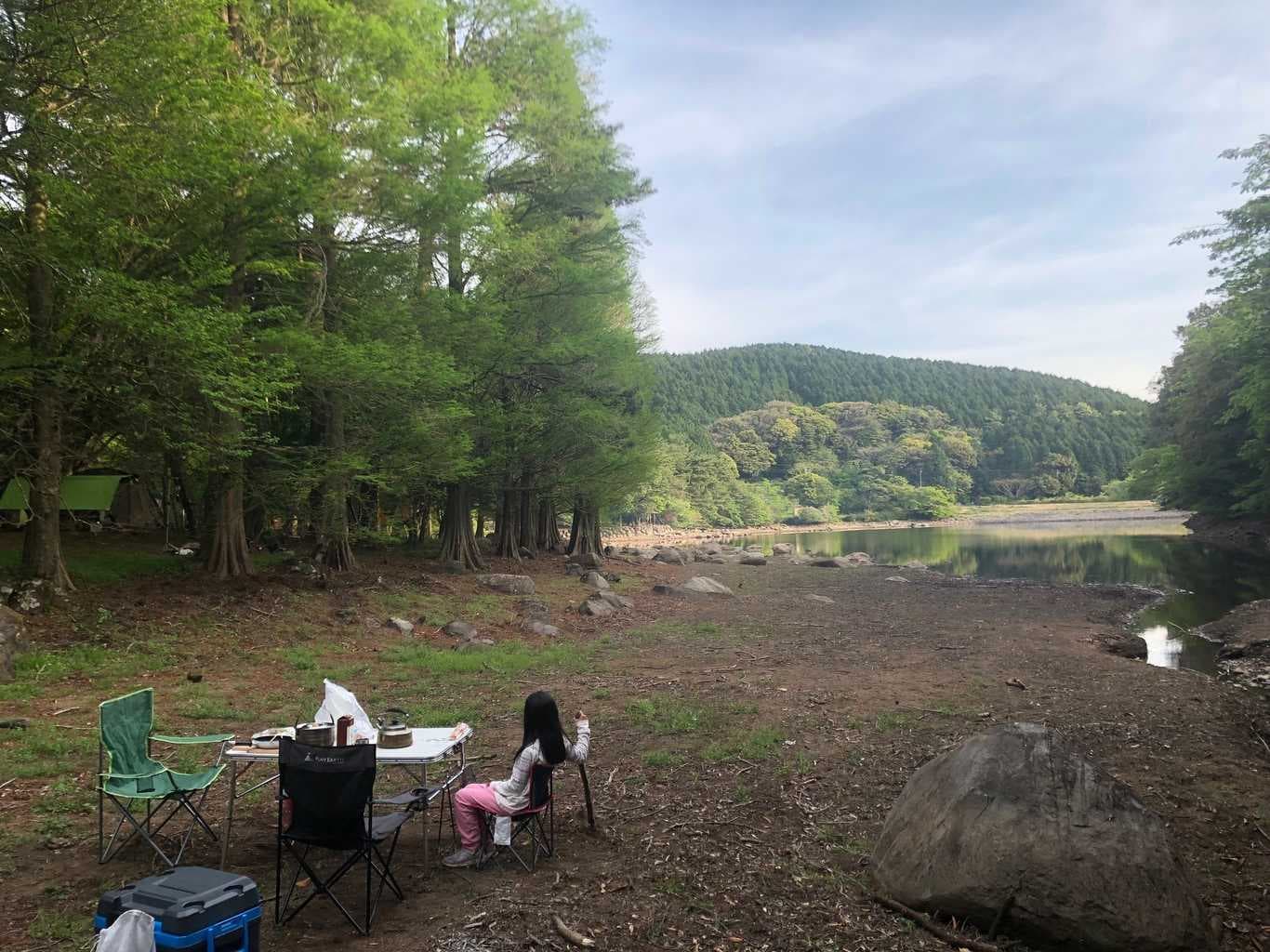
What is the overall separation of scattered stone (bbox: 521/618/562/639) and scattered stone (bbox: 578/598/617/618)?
5.82 feet

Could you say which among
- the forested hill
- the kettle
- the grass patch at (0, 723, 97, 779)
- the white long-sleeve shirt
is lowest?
A: the grass patch at (0, 723, 97, 779)

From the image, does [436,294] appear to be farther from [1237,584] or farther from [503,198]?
[1237,584]

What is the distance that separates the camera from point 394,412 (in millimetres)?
15164

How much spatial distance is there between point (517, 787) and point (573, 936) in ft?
3.46

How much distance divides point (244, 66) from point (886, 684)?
13064mm

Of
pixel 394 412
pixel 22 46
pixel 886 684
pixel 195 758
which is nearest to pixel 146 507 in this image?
pixel 394 412

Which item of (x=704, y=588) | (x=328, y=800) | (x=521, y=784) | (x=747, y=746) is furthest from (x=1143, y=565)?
(x=328, y=800)

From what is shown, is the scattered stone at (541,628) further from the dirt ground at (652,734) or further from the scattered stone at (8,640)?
the scattered stone at (8,640)

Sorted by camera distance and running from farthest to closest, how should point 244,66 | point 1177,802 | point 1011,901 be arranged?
1. point 244,66
2. point 1177,802
3. point 1011,901

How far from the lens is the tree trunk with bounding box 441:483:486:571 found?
2058 cm

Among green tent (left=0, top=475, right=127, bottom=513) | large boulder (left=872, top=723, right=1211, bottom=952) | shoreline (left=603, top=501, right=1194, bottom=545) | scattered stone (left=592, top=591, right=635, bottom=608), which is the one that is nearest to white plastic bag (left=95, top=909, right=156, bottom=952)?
large boulder (left=872, top=723, right=1211, bottom=952)

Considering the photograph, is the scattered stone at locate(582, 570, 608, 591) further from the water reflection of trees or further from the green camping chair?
the green camping chair

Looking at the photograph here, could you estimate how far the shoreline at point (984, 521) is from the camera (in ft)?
236

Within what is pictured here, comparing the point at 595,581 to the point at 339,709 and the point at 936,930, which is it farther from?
the point at 936,930
